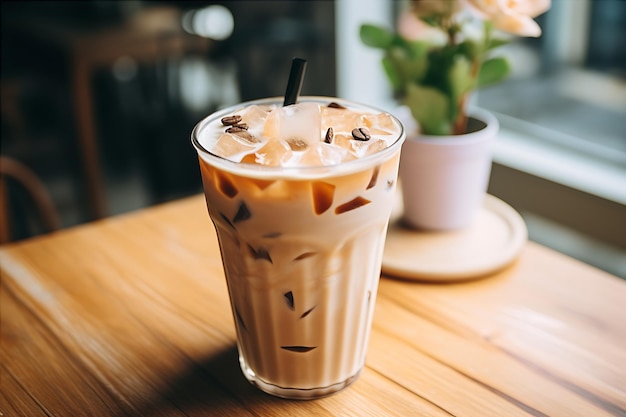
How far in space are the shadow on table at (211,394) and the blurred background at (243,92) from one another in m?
0.78

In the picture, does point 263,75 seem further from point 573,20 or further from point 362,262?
point 362,262

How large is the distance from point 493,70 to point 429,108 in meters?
0.11

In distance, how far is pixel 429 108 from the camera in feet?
3.23

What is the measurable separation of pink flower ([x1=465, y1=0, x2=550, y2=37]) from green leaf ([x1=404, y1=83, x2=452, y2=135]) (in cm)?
13

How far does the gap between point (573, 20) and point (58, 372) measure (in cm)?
134

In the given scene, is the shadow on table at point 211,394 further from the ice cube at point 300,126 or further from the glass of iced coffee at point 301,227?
the ice cube at point 300,126

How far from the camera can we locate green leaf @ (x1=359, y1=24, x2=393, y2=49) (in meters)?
1.00

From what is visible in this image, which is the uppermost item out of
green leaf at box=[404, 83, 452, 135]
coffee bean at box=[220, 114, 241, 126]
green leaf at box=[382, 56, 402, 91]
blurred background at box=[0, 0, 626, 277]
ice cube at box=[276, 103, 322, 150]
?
ice cube at box=[276, 103, 322, 150]

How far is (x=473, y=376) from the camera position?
76 cm

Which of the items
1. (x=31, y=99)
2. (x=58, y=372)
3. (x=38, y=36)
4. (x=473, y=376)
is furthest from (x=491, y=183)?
(x=31, y=99)

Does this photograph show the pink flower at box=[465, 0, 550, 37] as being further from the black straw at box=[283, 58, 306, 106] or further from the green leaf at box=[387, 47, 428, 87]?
the black straw at box=[283, 58, 306, 106]

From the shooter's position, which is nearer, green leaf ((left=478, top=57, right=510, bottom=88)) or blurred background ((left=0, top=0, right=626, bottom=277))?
green leaf ((left=478, top=57, right=510, bottom=88))

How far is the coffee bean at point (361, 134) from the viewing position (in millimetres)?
679

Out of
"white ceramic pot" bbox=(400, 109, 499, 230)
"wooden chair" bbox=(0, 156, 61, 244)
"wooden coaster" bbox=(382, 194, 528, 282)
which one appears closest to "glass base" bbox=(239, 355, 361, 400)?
"wooden coaster" bbox=(382, 194, 528, 282)
